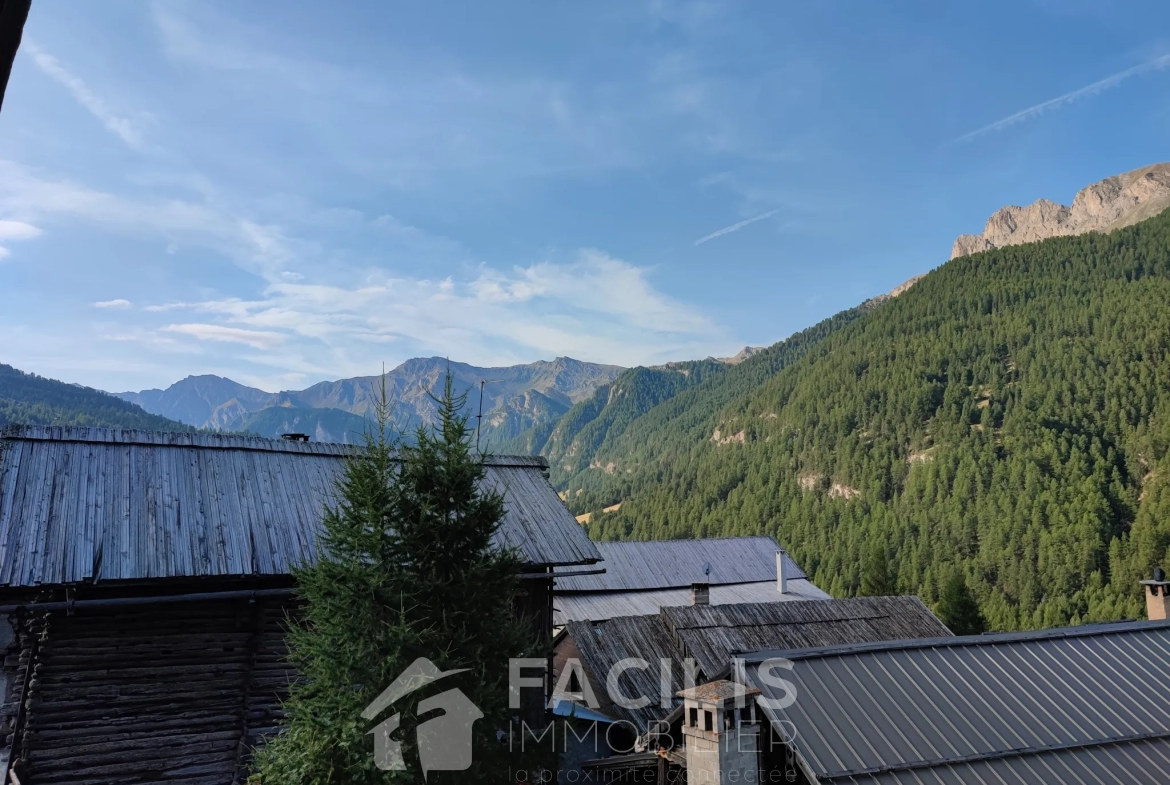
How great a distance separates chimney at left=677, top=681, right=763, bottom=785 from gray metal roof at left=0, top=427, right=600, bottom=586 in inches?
122

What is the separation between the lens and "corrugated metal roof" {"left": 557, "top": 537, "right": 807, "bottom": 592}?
31422mm

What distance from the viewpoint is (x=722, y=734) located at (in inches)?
351

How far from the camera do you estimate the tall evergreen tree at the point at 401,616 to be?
817 cm

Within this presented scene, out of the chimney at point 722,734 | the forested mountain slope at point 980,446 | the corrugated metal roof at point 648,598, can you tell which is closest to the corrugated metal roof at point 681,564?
the corrugated metal roof at point 648,598

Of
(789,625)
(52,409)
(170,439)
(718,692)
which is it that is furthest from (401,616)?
(52,409)

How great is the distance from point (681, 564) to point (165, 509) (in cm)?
2499

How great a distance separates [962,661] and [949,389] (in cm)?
12565

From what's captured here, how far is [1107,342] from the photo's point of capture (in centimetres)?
11919

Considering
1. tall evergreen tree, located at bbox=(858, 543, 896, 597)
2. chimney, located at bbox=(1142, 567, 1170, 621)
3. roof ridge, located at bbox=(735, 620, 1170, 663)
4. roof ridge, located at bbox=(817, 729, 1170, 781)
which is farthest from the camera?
tall evergreen tree, located at bbox=(858, 543, 896, 597)

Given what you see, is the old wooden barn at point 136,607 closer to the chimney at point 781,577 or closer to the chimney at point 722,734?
the chimney at point 722,734

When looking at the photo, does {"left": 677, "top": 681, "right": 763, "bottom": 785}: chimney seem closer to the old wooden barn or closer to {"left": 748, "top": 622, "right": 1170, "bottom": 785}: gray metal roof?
{"left": 748, "top": 622, "right": 1170, "bottom": 785}: gray metal roof

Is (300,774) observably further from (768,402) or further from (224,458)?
(768,402)

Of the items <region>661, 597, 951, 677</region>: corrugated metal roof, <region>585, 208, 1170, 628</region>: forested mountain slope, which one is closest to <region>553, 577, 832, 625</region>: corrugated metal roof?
<region>661, 597, 951, 677</region>: corrugated metal roof

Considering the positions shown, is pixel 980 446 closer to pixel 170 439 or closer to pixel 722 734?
pixel 722 734
